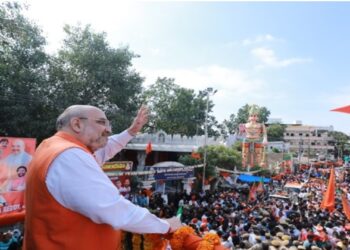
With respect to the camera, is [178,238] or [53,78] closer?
[178,238]

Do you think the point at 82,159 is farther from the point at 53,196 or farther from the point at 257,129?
the point at 257,129

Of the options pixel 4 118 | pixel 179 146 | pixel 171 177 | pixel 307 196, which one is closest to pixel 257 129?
pixel 179 146

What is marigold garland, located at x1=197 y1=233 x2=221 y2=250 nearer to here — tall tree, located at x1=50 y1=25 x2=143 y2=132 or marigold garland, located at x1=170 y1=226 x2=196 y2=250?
marigold garland, located at x1=170 y1=226 x2=196 y2=250

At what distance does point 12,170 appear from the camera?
7.15m

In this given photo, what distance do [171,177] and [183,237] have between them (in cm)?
1405

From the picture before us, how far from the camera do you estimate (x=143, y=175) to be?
15.0 meters

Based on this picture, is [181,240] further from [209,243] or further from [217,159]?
[217,159]

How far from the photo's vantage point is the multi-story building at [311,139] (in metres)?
90.8

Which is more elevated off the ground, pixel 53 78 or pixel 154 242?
pixel 53 78

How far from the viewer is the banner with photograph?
6977 millimetres

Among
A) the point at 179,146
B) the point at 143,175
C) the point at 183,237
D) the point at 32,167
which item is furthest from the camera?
the point at 179,146

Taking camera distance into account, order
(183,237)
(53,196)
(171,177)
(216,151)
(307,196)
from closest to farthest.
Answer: (53,196)
(183,237)
(171,177)
(307,196)
(216,151)

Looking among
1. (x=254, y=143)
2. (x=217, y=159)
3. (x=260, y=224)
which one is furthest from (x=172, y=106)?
(x=260, y=224)

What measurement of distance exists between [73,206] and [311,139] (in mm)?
99344
